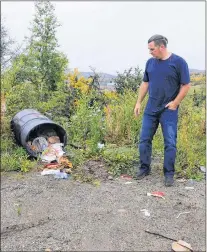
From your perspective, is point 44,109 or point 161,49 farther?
point 44,109

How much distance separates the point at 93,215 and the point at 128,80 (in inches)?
263

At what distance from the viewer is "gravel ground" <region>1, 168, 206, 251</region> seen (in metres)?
3.52

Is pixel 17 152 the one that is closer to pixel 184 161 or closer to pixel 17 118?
pixel 17 118

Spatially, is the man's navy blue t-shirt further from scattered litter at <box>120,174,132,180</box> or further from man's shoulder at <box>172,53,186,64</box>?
scattered litter at <box>120,174,132,180</box>

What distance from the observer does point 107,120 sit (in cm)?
685

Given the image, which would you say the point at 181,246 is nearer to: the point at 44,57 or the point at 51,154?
the point at 51,154

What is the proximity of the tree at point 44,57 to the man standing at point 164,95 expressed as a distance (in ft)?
17.4

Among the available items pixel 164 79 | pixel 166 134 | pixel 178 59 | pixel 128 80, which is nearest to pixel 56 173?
pixel 166 134

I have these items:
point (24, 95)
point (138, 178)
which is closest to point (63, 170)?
point (138, 178)

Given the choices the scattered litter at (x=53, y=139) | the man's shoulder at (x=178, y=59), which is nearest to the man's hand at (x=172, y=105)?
the man's shoulder at (x=178, y=59)

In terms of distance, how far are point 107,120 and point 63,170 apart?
194cm

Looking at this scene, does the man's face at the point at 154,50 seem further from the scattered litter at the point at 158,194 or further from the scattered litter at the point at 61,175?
the scattered litter at the point at 61,175

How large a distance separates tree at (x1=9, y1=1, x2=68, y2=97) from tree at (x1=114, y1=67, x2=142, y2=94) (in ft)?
5.16

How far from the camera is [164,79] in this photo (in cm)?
486
